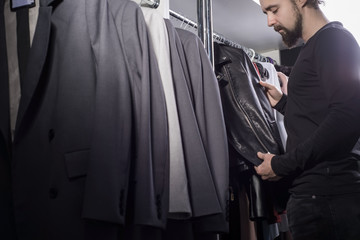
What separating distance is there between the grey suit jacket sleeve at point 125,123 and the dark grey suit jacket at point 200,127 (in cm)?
11

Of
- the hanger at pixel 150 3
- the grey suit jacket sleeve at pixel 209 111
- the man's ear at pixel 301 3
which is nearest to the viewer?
the grey suit jacket sleeve at pixel 209 111

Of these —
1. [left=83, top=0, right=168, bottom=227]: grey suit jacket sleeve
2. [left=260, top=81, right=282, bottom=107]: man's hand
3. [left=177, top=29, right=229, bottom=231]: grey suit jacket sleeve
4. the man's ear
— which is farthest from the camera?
[left=260, top=81, right=282, bottom=107]: man's hand

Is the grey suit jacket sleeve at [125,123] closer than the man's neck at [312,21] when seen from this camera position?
Yes

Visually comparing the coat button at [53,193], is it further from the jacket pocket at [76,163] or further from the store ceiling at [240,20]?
the store ceiling at [240,20]

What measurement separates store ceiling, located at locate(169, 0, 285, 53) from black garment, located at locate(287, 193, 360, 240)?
55.9 inches

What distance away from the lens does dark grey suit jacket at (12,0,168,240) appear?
3.10ft

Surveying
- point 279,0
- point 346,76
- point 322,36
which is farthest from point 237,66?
point 346,76

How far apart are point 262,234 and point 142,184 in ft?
3.02

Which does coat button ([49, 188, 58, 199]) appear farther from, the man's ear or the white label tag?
the man's ear

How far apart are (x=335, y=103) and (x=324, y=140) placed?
123 mm

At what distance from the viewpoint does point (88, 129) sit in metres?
1.00

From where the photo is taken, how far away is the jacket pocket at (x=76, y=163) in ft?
3.12

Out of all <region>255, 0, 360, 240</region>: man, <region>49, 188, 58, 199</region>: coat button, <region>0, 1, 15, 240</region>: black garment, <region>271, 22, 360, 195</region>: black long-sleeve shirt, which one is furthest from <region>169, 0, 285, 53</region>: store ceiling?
<region>49, 188, 58, 199</region>: coat button

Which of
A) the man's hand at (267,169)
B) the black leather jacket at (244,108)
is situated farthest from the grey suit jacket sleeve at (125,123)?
the black leather jacket at (244,108)
